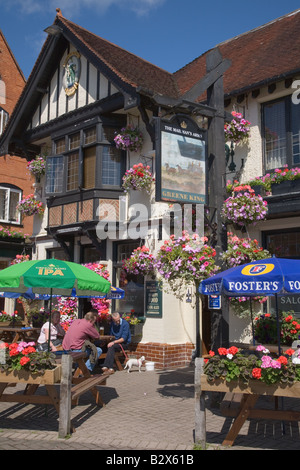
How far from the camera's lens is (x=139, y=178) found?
1222 centimetres

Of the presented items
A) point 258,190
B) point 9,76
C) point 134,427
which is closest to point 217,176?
point 258,190

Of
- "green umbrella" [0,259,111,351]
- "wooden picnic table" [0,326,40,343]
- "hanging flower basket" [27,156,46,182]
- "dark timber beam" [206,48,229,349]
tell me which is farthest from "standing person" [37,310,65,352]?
"hanging flower basket" [27,156,46,182]

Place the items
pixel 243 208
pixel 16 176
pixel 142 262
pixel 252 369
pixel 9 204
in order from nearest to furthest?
1. pixel 252 369
2. pixel 243 208
3. pixel 142 262
4. pixel 9 204
5. pixel 16 176

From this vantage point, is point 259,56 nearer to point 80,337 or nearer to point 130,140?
point 130,140

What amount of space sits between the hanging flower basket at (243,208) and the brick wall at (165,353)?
13.5ft

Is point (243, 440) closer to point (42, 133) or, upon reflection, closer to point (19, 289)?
point (19, 289)

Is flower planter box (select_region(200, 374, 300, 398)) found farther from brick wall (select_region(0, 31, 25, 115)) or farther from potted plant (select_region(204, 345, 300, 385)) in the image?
brick wall (select_region(0, 31, 25, 115))

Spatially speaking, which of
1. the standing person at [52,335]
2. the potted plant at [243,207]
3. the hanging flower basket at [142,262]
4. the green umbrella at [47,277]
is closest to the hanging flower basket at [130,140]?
the hanging flower basket at [142,262]

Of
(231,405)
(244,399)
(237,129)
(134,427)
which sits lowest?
(134,427)

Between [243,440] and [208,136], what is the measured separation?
17.2 ft

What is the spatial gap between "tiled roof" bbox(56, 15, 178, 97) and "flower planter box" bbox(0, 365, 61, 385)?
8.22 m

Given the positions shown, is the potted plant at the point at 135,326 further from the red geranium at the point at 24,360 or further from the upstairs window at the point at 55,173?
the red geranium at the point at 24,360

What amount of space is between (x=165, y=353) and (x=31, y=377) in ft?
19.7

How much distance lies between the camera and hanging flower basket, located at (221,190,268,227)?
8.98 m
